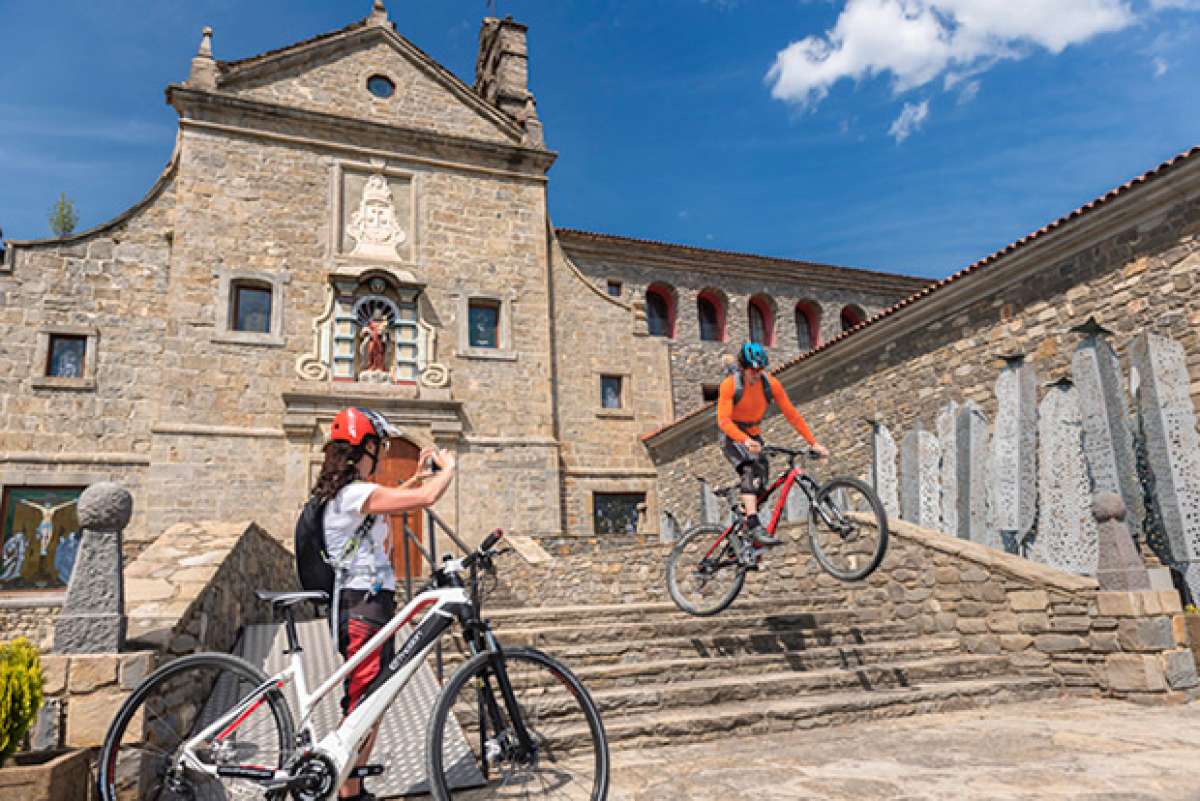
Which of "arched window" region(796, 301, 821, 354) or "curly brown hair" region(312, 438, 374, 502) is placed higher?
"arched window" region(796, 301, 821, 354)

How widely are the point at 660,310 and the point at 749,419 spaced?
1603cm

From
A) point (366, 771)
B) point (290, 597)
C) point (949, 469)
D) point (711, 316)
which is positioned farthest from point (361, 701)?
point (711, 316)

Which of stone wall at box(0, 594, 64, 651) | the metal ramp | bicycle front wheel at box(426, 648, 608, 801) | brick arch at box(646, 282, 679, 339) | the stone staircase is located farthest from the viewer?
brick arch at box(646, 282, 679, 339)

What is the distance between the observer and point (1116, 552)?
5957 millimetres

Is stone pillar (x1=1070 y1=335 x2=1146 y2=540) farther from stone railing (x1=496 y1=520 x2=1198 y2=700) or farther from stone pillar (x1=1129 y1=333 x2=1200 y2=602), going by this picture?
stone railing (x1=496 y1=520 x2=1198 y2=700)

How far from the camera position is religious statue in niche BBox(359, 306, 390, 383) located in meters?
15.1

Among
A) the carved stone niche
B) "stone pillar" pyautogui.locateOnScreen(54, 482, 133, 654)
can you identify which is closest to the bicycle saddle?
"stone pillar" pyautogui.locateOnScreen(54, 482, 133, 654)

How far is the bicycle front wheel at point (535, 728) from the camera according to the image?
3055mm

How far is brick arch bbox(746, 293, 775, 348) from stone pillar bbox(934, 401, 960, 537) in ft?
38.9

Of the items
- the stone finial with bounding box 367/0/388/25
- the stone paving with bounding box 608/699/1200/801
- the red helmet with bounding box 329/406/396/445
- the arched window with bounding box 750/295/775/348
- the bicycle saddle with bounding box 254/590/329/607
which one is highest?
the stone finial with bounding box 367/0/388/25

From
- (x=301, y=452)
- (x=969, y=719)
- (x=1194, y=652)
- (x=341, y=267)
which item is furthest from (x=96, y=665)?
(x=341, y=267)

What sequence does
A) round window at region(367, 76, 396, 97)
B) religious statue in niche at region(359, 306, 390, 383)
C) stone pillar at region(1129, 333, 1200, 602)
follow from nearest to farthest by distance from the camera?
stone pillar at region(1129, 333, 1200, 602)
religious statue in niche at region(359, 306, 390, 383)
round window at region(367, 76, 396, 97)

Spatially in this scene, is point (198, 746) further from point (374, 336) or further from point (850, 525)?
point (374, 336)

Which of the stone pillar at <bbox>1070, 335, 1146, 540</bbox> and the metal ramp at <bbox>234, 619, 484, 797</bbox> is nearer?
the metal ramp at <bbox>234, 619, 484, 797</bbox>
